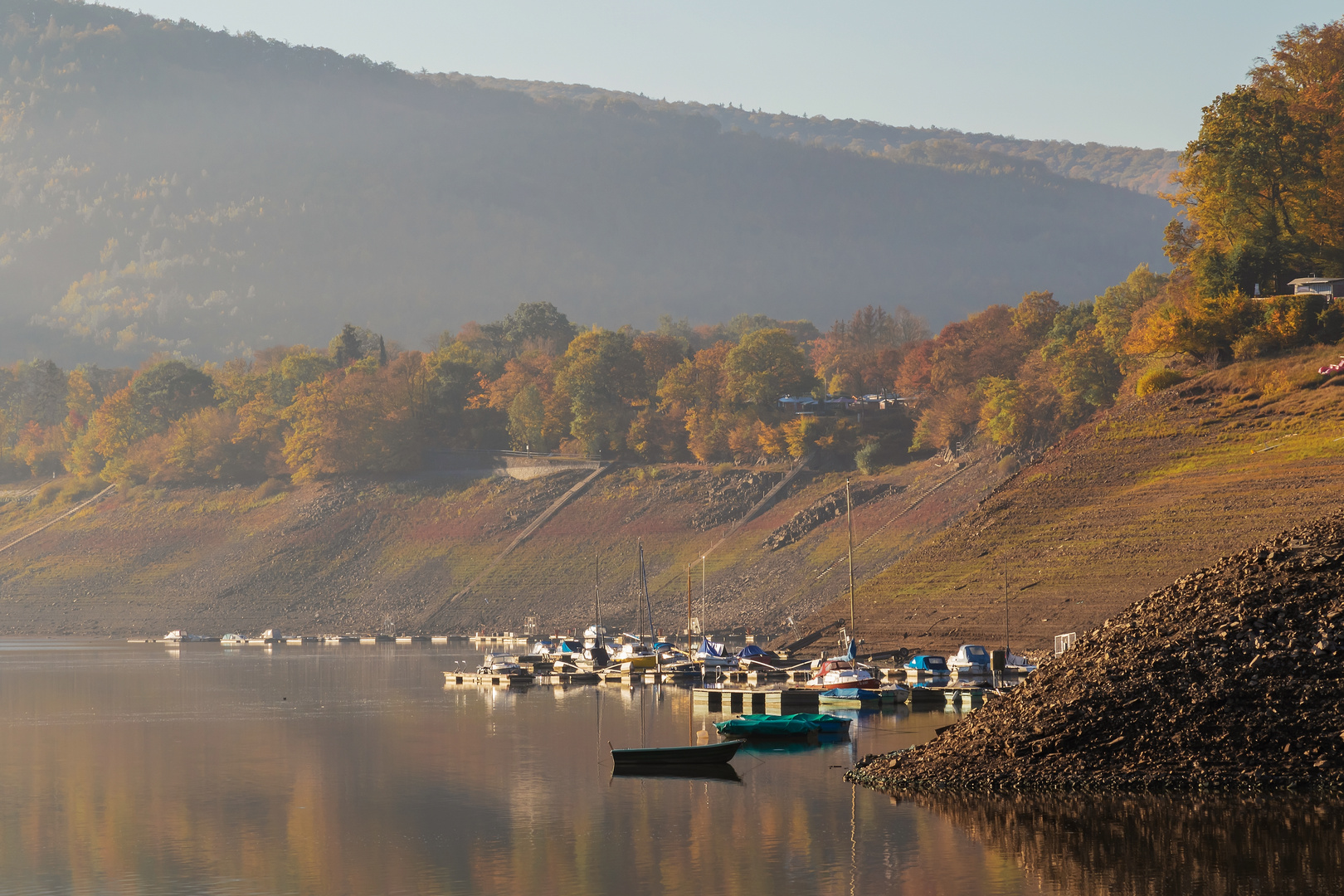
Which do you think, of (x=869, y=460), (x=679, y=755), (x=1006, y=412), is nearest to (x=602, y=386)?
(x=869, y=460)

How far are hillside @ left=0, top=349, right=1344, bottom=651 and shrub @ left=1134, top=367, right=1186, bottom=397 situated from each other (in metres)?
1.53

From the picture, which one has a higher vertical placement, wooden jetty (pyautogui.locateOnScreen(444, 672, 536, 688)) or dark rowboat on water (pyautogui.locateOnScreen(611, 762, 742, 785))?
wooden jetty (pyautogui.locateOnScreen(444, 672, 536, 688))

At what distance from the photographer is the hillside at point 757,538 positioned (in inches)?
3376

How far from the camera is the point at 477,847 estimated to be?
131 ft

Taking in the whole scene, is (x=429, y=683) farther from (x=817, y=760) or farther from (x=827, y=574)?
(x=817, y=760)

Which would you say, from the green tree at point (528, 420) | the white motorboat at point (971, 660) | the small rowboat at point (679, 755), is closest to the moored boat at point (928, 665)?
the white motorboat at point (971, 660)

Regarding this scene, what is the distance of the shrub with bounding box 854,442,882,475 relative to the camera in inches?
5655

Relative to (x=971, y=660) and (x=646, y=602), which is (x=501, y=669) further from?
(x=646, y=602)

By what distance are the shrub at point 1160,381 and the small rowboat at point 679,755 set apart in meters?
61.0

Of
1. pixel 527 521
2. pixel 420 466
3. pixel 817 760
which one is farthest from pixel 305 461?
pixel 817 760

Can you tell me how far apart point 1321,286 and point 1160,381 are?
486 inches

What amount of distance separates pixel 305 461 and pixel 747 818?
499 feet

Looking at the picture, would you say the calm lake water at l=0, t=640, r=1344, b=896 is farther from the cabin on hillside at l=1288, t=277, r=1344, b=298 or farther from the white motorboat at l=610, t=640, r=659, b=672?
the cabin on hillside at l=1288, t=277, r=1344, b=298

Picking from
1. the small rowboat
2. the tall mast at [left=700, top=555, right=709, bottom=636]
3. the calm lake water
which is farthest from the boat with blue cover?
the tall mast at [left=700, top=555, right=709, bottom=636]
